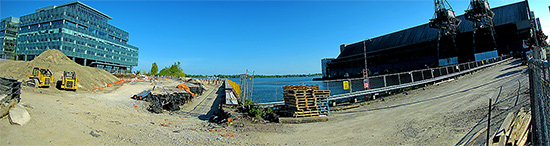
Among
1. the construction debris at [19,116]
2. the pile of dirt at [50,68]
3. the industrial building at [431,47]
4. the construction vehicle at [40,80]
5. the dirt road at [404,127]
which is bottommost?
the dirt road at [404,127]

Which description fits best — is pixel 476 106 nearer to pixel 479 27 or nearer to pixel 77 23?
pixel 479 27

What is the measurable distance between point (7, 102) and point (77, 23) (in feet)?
304

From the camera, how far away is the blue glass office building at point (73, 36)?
7044cm

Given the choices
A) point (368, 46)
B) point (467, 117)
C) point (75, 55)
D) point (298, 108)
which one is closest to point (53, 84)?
point (298, 108)

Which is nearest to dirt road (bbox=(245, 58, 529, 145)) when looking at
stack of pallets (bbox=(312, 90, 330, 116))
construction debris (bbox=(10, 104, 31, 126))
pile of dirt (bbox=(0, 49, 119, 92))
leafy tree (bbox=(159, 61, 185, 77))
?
stack of pallets (bbox=(312, 90, 330, 116))

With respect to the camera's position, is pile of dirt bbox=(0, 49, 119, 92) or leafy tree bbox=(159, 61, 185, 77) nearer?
pile of dirt bbox=(0, 49, 119, 92)

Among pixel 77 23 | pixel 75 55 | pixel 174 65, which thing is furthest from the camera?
pixel 174 65

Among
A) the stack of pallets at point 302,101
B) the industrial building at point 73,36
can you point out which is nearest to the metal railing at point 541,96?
the stack of pallets at point 302,101

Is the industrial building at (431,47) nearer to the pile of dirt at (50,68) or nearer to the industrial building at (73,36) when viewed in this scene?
the pile of dirt at (50,68)

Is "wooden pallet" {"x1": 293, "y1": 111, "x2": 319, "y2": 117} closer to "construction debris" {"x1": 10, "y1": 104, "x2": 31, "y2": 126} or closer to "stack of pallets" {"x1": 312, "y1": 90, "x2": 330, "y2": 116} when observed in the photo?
"stack of pallets" {"x1": 312, "y1": 90, "x2": 330, "y2": 116}

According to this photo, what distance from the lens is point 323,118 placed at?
39.3ft

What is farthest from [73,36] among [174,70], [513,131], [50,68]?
[513,131]

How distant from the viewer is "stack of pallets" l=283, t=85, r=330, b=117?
12.2 m

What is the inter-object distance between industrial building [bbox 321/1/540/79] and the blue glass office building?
87.9m
